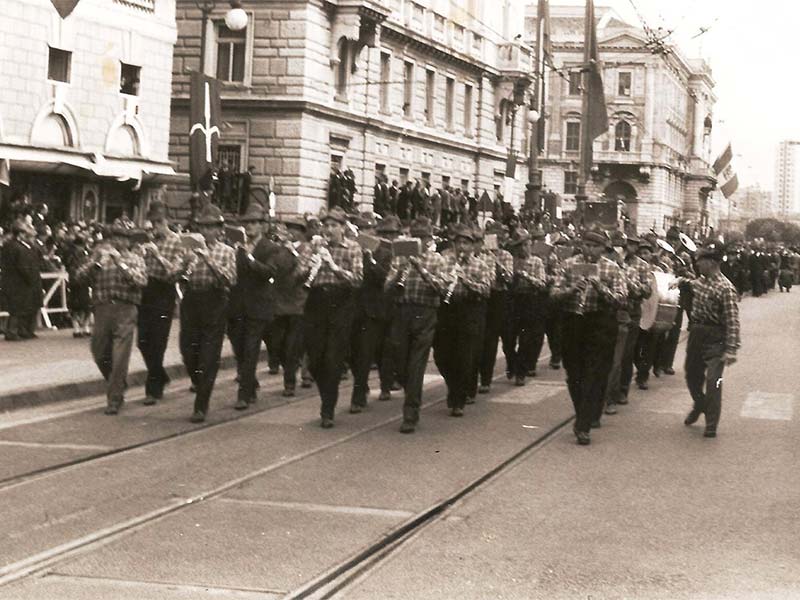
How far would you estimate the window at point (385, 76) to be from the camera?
4907 cm

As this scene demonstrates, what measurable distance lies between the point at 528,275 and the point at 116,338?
657 cm

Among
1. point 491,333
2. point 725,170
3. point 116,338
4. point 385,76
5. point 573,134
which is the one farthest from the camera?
point 573,134

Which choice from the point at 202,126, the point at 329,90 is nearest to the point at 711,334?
the point at 202,126

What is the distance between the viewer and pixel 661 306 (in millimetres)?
17922

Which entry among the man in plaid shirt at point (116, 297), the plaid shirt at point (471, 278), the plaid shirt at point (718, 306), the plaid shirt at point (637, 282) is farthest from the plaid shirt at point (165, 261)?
the plaid shirt at point (718, 306)

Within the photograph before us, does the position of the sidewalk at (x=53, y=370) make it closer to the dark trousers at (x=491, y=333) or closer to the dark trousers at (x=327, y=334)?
the dark trousers at (x=327, y=334)

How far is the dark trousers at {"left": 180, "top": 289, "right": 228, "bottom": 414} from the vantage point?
1393 cm

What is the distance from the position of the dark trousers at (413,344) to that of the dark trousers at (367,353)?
103 centimetres

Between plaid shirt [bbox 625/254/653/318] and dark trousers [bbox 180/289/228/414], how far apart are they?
379 centimetres

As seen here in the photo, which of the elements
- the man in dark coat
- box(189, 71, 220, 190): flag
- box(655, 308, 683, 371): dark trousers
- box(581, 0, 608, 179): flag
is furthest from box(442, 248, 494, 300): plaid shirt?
box(581, 0, 608, 179): flag

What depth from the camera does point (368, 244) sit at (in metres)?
15.7

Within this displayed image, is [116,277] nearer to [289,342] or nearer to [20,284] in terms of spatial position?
[289,342]

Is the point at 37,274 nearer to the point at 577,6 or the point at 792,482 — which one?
the point at 792,482

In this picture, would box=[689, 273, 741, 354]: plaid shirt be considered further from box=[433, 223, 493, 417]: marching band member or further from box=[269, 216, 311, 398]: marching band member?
box=[269, 216, 311, 398]: marching band member
